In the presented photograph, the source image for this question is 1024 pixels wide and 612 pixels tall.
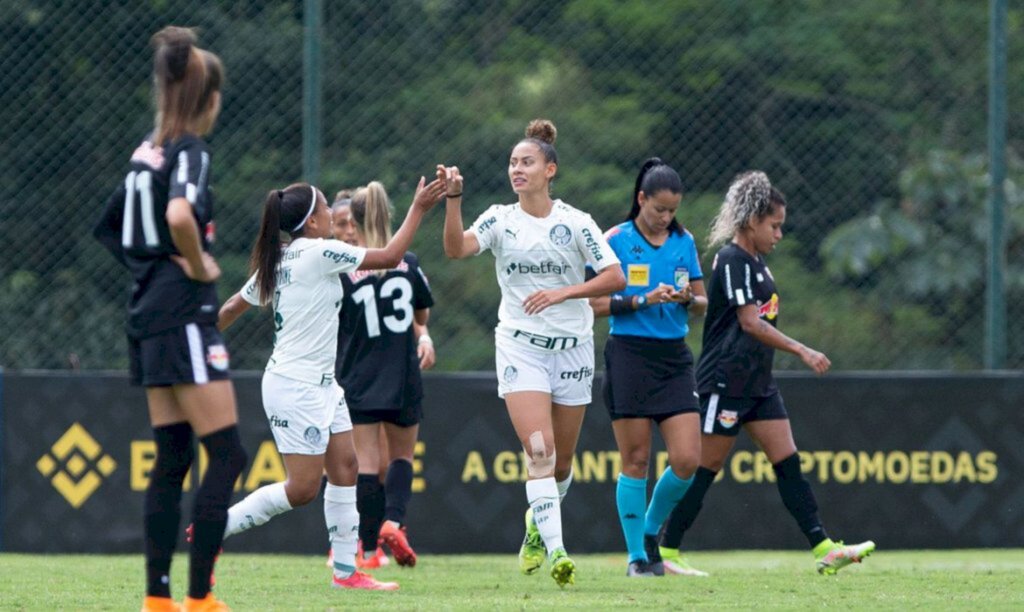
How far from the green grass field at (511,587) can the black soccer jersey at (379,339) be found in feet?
3.20

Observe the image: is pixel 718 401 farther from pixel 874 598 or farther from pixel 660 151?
pixel 660 151

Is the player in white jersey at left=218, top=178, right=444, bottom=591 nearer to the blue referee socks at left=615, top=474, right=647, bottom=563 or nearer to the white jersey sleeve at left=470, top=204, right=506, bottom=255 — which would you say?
the white jersey sleeve at left=470, top=204, right=506, bottom=255

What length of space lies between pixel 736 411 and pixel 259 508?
258 cm

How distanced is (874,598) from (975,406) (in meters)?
4.35

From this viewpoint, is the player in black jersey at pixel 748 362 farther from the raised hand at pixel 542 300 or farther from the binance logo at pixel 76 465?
the binance logo at pixel 76 465

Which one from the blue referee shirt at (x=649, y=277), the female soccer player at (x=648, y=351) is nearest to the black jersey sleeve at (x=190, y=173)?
the female soccer player at (x=648, y=351)

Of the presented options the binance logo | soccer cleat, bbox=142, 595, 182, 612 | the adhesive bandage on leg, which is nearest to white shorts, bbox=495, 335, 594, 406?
the adhesive bandage on leg

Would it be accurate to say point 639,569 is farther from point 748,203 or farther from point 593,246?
point 748,203

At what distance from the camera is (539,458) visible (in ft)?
23.2

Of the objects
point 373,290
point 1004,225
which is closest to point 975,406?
point 1004,225

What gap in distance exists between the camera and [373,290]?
870cm

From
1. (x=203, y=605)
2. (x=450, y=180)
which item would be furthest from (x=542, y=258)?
(x=203, y=605)

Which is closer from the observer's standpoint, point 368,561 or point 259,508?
point 259,508

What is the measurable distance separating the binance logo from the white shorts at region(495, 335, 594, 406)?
3.87 m
